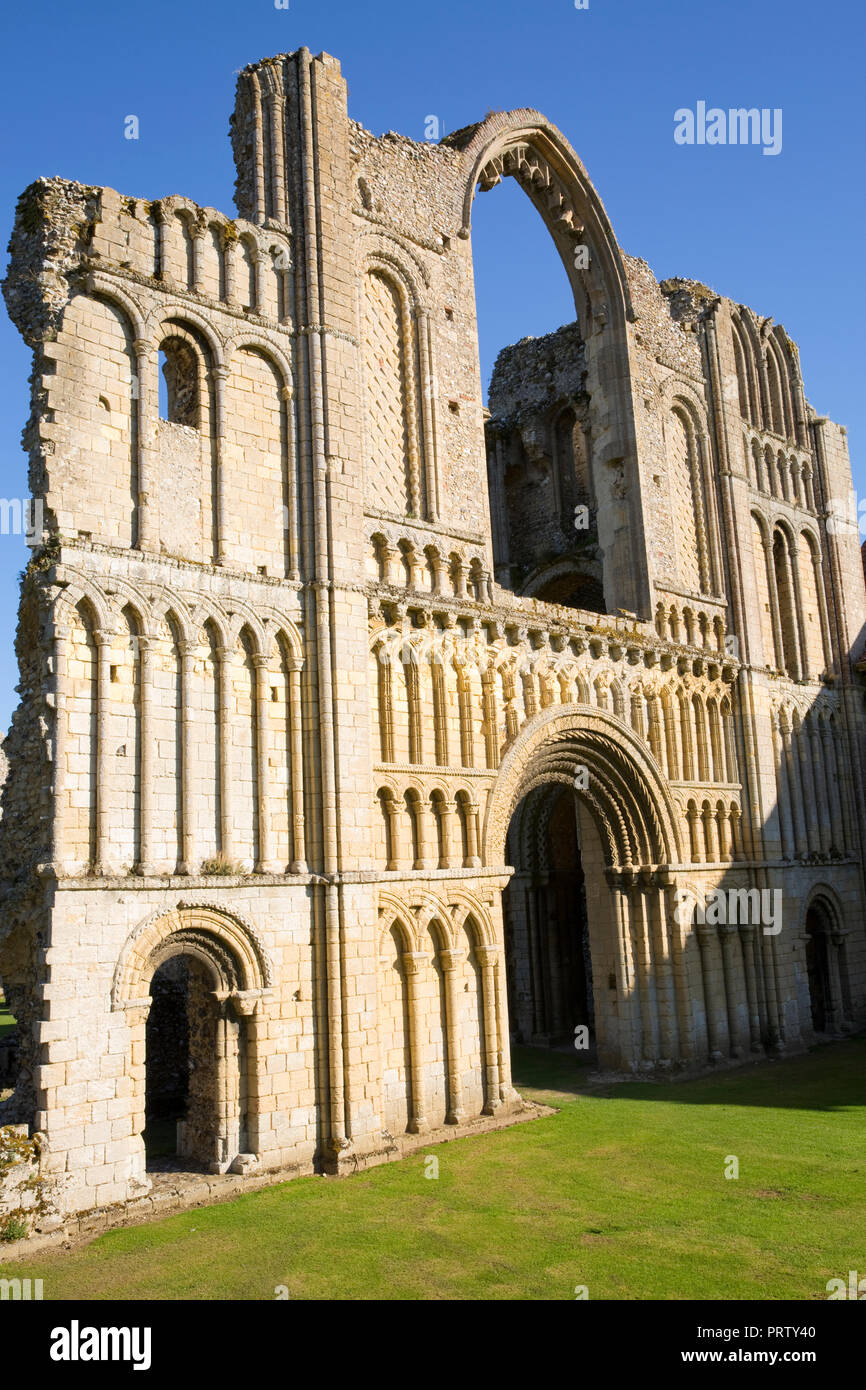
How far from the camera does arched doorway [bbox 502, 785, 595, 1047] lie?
24.0 meters

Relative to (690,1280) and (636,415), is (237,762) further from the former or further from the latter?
(636,415)

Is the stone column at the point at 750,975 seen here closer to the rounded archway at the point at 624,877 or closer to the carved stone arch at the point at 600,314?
the rounded archway at the point at 624,877

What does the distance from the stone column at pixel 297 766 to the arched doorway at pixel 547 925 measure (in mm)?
11221

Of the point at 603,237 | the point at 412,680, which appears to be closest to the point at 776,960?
the point at 412,680

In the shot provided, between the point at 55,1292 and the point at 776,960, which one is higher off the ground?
the point at 776,960

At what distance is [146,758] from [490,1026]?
22.0 ft

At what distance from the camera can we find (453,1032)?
15188 millimetres

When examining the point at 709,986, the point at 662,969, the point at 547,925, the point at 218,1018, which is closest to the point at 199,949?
the point at 218,1018

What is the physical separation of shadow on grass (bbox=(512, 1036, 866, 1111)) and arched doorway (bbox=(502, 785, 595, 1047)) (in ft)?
8.30

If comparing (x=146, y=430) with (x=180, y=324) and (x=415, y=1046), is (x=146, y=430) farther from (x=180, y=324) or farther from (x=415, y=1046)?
(x=415, y=1046)

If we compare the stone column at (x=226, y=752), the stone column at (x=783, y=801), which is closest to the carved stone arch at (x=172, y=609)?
the stone column at (x=226, y=752)

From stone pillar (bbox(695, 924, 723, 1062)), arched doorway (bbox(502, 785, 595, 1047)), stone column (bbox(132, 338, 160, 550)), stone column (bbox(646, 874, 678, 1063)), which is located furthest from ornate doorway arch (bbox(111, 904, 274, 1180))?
arched doorway (bbox(502, 785, 595, 1047))

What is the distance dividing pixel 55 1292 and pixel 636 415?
58.3 ft

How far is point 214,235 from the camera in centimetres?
1456
